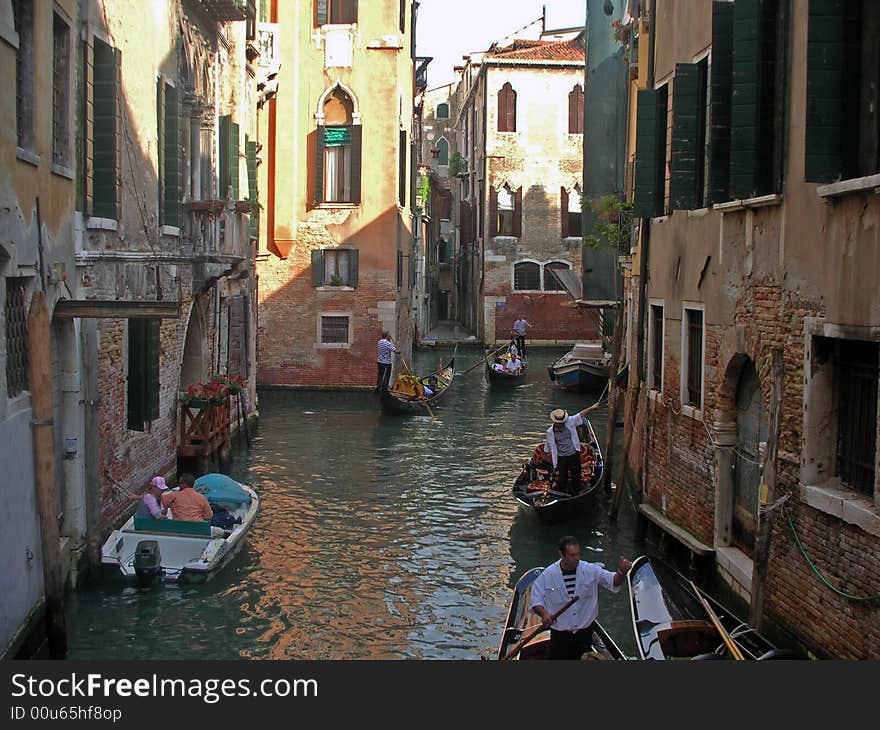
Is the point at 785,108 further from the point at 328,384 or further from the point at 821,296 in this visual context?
Result: the point at 328,384

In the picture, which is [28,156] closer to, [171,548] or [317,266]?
[171,548]

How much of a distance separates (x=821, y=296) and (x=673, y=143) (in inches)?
113

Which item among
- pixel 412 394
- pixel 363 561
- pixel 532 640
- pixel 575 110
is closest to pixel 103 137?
pixel 363 561

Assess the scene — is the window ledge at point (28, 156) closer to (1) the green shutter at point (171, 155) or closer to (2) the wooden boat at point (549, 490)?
(1) the green shutter at point (171, 155)

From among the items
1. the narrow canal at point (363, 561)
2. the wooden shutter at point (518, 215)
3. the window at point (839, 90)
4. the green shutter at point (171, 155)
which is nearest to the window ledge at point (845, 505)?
the window at point (839, 90)

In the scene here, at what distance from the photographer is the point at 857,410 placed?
6445 mm

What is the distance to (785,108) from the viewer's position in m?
7.20

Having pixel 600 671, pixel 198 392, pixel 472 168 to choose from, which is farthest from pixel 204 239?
pixel 472 168

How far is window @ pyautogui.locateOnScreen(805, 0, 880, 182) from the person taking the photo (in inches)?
251

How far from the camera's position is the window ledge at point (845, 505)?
5.95 metres

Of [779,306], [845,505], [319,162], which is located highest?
[319,162]

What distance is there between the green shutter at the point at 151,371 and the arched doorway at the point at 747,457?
4.95 metres

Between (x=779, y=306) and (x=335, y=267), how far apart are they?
599 inches

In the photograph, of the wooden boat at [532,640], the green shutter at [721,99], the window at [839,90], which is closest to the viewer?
the window at [839,90]
